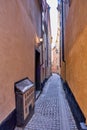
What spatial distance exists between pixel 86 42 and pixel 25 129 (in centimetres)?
184

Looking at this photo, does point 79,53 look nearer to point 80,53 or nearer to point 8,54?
point 80,53

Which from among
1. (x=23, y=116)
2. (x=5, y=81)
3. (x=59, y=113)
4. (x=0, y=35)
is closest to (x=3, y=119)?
(x=5, y=81)

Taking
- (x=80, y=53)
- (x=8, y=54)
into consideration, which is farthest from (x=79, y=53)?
(x=8, y=54)

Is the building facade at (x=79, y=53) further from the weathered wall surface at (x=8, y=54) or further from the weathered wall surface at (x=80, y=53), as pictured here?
the weathered wall surface at (x=8, y=54)

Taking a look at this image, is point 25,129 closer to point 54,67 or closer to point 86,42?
point 86,42

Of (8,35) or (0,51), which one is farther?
(8,35)

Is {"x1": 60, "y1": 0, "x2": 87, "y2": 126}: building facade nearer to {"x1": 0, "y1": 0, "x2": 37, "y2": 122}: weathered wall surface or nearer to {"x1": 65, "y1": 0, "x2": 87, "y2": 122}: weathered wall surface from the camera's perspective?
{"x1": 65, "y1": 0, "x2": 87, "y2": 122}: weathered wall surface

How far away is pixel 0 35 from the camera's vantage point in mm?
2533

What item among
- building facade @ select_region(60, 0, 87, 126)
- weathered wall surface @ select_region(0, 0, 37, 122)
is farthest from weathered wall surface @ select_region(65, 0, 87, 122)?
weathered wall surface @ select_region(0, 0, 37, 122)

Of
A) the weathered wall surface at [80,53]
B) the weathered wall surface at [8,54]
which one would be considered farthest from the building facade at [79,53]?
the weathered wall surface at [8,54]

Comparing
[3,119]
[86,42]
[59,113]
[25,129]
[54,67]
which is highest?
[86,42]

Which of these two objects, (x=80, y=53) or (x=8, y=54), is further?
(x=80, y=53)

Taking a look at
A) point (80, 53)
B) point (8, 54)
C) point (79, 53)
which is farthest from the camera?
point (79, 53)

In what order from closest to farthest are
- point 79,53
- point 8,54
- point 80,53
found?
point 8,54 < point 80,53 < point 79,53
